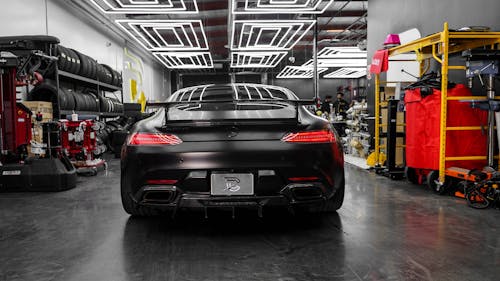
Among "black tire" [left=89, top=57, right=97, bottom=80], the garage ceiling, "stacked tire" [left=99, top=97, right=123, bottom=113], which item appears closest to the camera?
the garage ceiling

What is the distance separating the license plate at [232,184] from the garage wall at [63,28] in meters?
6.07

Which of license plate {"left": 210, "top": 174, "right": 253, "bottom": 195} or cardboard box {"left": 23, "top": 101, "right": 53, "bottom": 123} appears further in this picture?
cardboard box {"left": 23, "top": 101, "right": 53, "bottom": 123}

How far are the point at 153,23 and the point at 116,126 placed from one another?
326 cm

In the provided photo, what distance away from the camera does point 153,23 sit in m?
8.80

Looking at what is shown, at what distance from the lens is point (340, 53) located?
48.2ft

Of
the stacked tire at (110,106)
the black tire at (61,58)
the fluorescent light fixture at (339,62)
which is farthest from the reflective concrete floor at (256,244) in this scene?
the fluorescent light fixture at (339,62)

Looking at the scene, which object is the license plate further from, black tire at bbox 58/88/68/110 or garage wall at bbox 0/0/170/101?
garage wall at bbox 0/0/170/101

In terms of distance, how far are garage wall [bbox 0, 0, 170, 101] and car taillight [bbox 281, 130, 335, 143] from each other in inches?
246

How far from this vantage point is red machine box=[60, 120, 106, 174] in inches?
245

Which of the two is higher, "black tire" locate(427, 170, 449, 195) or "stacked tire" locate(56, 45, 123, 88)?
"stacked tire" locate(56, 45, 123, 88)

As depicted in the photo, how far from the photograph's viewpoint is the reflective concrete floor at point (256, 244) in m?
2.04

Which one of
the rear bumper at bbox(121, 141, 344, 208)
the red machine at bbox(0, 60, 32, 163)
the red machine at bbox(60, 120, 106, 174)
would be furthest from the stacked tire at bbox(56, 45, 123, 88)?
the rear bumper at bbox(121, 141, 344, 208)

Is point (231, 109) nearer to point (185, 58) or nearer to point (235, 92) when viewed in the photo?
point (235, 92)

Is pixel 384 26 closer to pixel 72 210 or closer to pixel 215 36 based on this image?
pixel 72 210
